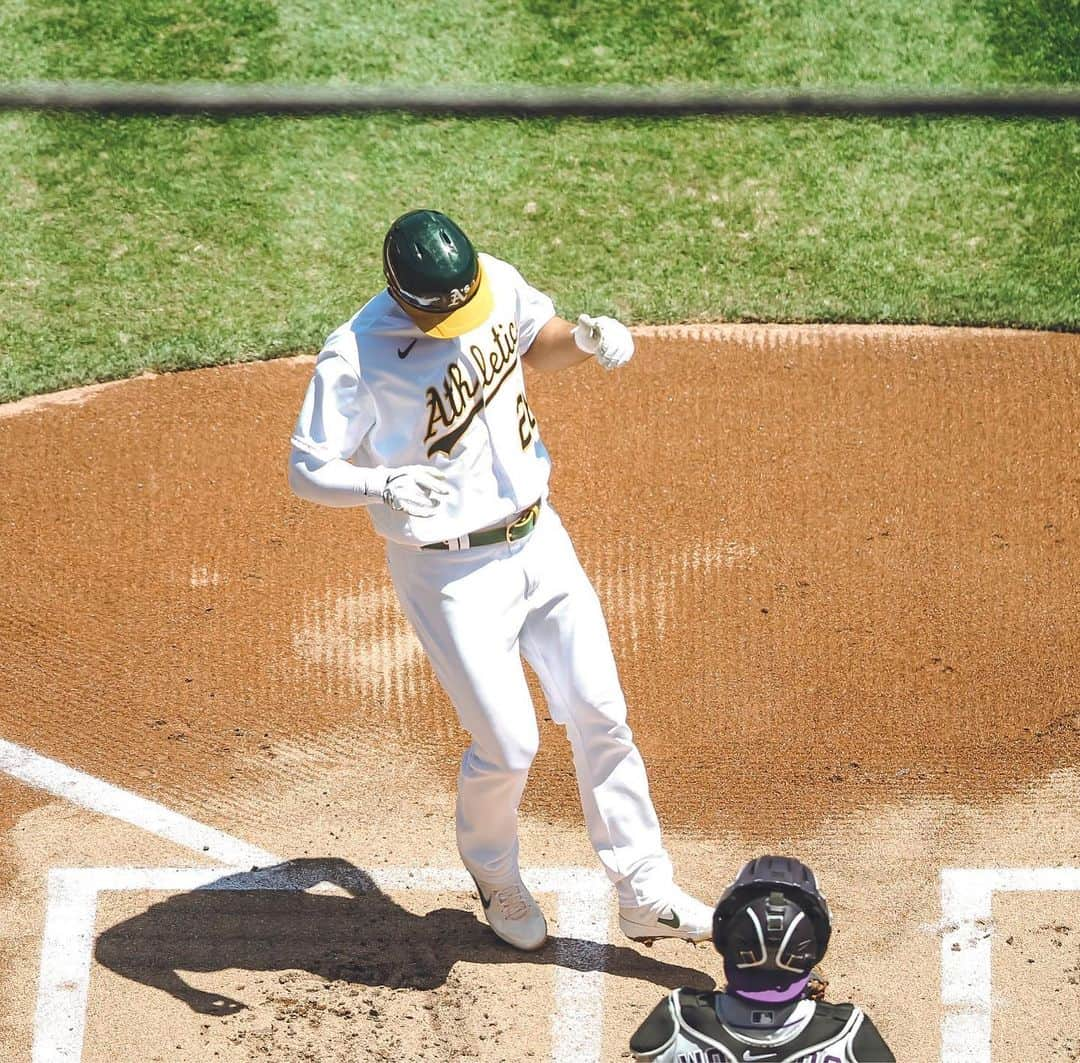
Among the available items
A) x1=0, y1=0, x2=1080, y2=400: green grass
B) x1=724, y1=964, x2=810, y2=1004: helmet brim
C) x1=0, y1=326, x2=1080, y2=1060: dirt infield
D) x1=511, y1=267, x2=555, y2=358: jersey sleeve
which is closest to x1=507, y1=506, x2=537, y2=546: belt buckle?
x1=511, y1=267, x2=555, y2=358: jersey sleeve

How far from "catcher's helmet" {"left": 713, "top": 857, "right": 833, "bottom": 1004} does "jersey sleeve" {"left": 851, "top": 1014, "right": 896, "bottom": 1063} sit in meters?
0.16

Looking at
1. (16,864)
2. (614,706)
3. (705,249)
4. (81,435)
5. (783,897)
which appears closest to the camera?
(783,897)

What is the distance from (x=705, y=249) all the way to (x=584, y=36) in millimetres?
1507

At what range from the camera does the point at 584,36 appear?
818 centimetres

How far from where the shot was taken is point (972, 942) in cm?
479

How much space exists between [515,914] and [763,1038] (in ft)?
5.16

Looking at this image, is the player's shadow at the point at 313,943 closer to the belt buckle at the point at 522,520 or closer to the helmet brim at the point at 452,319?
the belt buckle at the point at 522,520

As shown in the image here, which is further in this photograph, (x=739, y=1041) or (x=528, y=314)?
(x=528, y=314)

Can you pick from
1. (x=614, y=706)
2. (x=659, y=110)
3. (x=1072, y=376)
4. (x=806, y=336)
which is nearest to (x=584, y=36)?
(x=659, y=110)

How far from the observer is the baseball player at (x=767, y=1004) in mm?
3281

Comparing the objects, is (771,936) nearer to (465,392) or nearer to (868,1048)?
(868,1048)

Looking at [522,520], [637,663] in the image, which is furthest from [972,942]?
[522,520]

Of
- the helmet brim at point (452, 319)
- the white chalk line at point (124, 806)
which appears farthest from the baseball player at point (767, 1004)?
the white chalk line at point (124, 806)

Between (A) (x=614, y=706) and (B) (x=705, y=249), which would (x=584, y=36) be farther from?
(A) (x=614, y=706)
